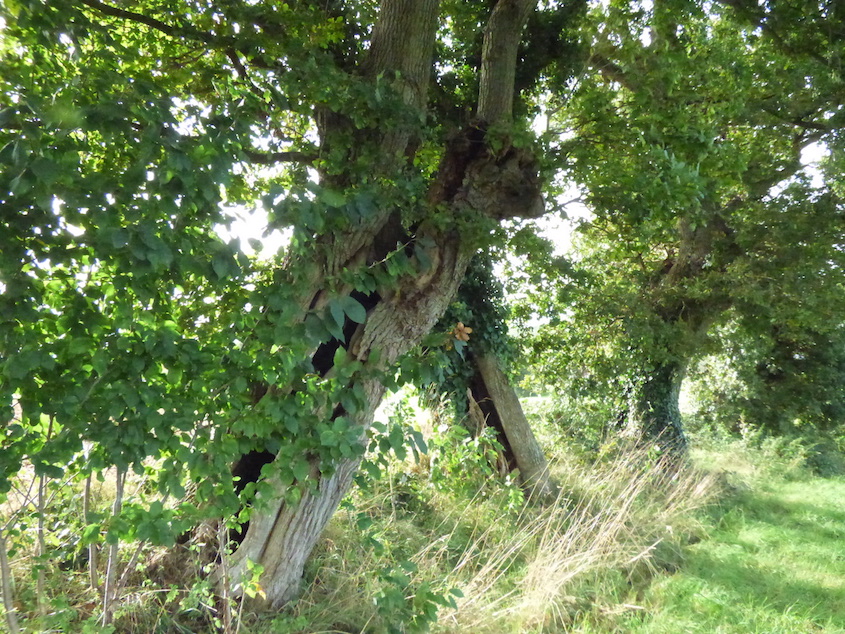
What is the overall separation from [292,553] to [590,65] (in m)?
5.00

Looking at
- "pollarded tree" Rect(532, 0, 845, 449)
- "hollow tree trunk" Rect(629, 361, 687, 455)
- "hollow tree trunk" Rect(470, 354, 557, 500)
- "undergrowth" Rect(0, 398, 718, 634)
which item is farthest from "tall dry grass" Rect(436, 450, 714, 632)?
"hollow tree trunk" Rect(629, 361, 687, 455)

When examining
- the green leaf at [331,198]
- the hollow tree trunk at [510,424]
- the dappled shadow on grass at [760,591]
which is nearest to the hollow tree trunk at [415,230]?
the green leaf at [331,198]

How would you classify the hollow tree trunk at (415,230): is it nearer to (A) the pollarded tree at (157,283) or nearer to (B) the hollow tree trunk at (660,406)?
(A) the pollarded tree at (157,283)

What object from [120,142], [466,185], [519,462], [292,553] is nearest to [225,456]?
[120,142]

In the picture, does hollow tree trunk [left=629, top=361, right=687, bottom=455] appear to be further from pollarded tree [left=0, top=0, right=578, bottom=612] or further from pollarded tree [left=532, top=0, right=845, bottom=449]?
pollarded tree [left=0, top=0, right=578, bottom=612]

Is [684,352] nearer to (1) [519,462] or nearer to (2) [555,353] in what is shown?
(2) [555,353]

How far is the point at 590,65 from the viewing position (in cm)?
571

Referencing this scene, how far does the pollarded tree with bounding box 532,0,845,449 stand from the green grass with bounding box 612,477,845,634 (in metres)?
2.31

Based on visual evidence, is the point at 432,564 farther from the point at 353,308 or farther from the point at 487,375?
the point at 487,375

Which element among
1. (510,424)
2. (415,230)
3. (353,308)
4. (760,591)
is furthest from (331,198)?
(510,424)

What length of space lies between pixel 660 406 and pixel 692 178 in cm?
810

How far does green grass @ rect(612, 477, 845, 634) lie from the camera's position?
5031 millimetres

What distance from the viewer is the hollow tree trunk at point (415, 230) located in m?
4.12

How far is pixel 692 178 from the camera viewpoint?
350 cm
